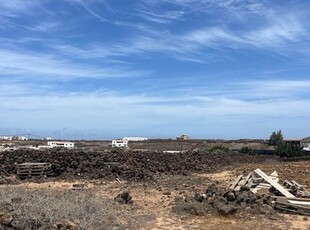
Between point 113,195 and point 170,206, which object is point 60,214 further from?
point 113,195

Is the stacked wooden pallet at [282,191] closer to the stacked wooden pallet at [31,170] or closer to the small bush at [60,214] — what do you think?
the small bush at [60,214]

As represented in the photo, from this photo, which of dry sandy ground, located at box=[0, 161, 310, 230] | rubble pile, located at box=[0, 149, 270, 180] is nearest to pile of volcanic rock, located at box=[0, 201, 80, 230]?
dry sandy ground, located at box=[0, 161, 310, 230]

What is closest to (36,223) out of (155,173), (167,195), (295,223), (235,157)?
(295,223)

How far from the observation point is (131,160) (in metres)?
22.2

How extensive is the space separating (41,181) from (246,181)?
854 centimetres

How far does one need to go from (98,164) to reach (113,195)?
628 centimetres

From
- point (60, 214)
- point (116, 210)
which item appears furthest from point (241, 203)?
point (60, 214)

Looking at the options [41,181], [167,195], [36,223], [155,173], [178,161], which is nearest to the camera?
[36,223]

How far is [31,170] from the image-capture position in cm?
1931

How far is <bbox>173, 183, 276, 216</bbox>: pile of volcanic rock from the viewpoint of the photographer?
11.1 m

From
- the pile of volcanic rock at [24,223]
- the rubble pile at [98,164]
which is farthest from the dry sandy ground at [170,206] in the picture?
the pile of volcanic rock at [24,223]

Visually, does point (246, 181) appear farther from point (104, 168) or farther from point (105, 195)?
point (104, 168)

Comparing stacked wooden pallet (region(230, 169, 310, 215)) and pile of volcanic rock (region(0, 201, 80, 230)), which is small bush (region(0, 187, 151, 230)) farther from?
stacked wooden pallet (region(230, 169, 310, 215))

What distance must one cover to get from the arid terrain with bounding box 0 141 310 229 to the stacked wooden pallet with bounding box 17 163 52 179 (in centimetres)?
30
